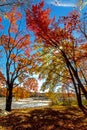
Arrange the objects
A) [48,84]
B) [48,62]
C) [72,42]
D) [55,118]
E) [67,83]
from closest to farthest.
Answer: [55,118], [72,42], [48,62], [48,84], [67,83]

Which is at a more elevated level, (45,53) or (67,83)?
(45,53)

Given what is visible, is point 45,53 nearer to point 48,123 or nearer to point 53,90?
point 53,90

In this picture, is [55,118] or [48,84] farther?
[48,84]

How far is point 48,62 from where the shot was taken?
78.6ft

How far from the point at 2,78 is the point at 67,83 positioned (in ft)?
25.7

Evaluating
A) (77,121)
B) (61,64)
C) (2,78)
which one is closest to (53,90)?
(61,64)

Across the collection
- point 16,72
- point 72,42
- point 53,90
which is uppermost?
point 72,42

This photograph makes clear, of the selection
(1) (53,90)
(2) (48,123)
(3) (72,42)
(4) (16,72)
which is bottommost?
(2) (48,123)

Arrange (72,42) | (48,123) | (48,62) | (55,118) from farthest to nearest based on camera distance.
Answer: (48,62) < (72,42) < (55,118) < (48,123)

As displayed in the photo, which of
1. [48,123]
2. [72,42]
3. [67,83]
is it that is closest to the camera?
[48,123]

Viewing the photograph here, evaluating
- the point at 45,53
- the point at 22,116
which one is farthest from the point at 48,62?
the point at 22,116

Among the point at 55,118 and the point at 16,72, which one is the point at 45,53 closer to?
the point at 16,72

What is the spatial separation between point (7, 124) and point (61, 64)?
10.7 metres

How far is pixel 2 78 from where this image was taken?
26.8 metres
